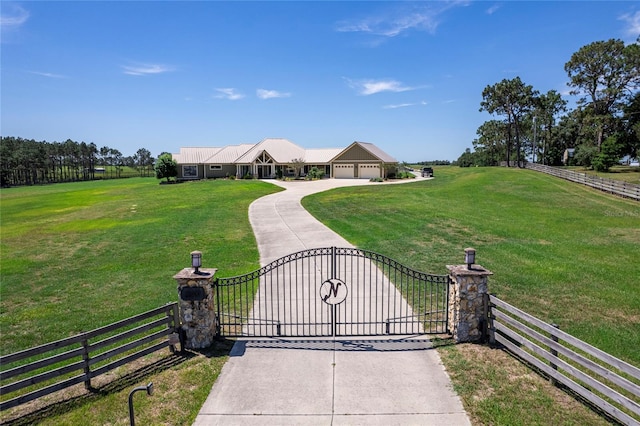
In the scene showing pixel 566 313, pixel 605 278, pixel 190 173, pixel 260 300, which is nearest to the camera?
pixel 566 313

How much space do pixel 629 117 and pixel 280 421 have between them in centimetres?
6534

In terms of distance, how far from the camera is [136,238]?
834 inches

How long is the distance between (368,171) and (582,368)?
53.3 meters

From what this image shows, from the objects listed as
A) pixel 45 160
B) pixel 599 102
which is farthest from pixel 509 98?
pixel 45 160

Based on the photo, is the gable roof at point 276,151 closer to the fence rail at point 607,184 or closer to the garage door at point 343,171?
the garage door at point 343,171

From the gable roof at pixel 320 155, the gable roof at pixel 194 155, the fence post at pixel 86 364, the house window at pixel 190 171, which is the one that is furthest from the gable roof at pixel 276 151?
the fence post at pixel 86 364

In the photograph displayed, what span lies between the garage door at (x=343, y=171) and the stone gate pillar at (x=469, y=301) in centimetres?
5219

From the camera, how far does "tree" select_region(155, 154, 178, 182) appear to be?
57.9 m

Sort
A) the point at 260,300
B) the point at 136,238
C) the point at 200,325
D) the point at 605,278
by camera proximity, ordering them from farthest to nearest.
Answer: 1. the point at 136,238
2. the point at 605,278
3. the point at 260,300
4. the point at 200,325

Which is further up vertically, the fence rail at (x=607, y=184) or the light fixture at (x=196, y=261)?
the fence rail at (x=607, y=184)

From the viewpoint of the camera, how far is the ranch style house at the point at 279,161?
196ft

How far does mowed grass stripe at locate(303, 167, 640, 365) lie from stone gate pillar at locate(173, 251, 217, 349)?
8243 mm

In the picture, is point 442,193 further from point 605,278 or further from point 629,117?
point 629,117

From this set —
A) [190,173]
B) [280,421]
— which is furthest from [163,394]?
[190,173]
